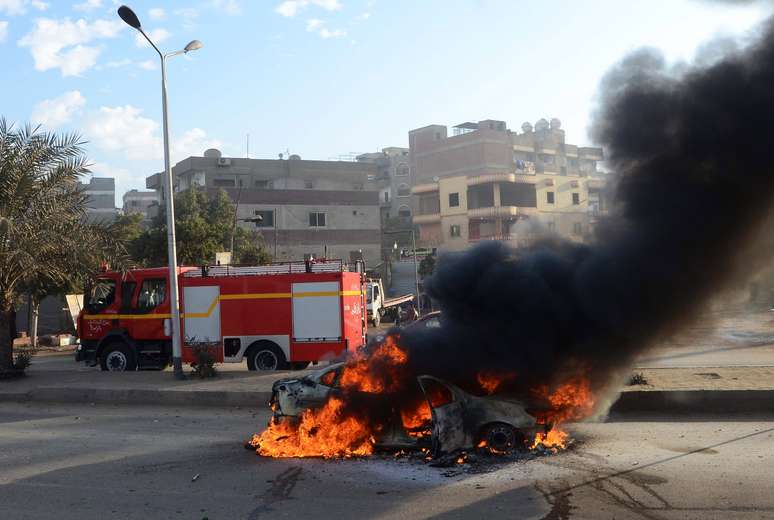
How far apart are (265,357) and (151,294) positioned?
10.2 feet

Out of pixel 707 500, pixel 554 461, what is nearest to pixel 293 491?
pixel 554 461

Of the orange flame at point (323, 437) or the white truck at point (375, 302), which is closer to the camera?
the orange flame at point (323, 437)

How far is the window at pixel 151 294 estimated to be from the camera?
16.9 meters

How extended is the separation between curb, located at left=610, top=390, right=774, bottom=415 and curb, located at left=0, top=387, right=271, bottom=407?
20.5 ft

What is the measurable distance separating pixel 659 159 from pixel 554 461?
4098mm

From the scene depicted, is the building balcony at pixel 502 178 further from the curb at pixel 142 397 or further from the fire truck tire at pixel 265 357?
the curb at pixel 142 397

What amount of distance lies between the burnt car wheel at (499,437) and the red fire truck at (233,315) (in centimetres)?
828

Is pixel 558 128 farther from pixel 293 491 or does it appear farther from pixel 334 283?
pixel 293 491

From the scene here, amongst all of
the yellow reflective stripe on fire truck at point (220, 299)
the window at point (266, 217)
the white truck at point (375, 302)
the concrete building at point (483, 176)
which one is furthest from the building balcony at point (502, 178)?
the yellow reflective stripe on fire truck at point (220, 299)

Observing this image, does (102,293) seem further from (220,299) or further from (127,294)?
(220,299)

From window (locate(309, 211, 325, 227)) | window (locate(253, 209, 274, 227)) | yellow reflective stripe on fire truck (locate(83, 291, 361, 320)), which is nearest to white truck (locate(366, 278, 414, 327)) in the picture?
yellow reflective stripe on fire truck (locate(83, 291, 361, 320))

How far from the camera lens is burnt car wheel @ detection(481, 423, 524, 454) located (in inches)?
320

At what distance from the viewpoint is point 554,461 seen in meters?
7.98

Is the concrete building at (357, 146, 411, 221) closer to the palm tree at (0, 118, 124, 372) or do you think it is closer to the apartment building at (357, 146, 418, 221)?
the apartment building at (357, 146, 418, 221)
